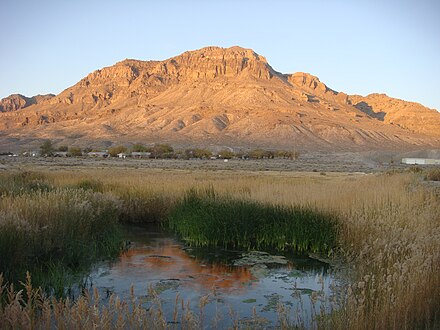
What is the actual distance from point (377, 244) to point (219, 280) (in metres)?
3.07

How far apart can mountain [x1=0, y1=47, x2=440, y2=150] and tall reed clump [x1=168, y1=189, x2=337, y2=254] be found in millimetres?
89372

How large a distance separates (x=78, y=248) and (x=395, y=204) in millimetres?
7422

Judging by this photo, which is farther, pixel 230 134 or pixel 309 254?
pixel 230 134

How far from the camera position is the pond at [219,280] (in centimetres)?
742

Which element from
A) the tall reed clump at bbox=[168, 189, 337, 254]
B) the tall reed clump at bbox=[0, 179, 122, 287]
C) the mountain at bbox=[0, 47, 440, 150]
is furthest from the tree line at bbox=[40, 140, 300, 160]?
the tall reed clump at bbox=[0, 179, 122, 287]

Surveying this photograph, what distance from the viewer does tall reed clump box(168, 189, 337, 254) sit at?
39.1 ft

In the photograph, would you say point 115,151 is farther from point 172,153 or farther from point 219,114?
point 219,114

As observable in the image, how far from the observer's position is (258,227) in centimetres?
1274

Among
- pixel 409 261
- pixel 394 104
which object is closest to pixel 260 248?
pixel 409 261

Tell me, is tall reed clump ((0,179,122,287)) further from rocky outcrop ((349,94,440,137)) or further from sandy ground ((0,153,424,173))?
rocky outcrop ((349,94,440,137))

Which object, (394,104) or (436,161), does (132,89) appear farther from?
(436,161)

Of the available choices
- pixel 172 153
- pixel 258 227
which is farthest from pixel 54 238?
pixel 172 153

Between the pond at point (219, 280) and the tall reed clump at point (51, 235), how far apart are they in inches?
22.9

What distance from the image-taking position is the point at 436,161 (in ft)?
235
